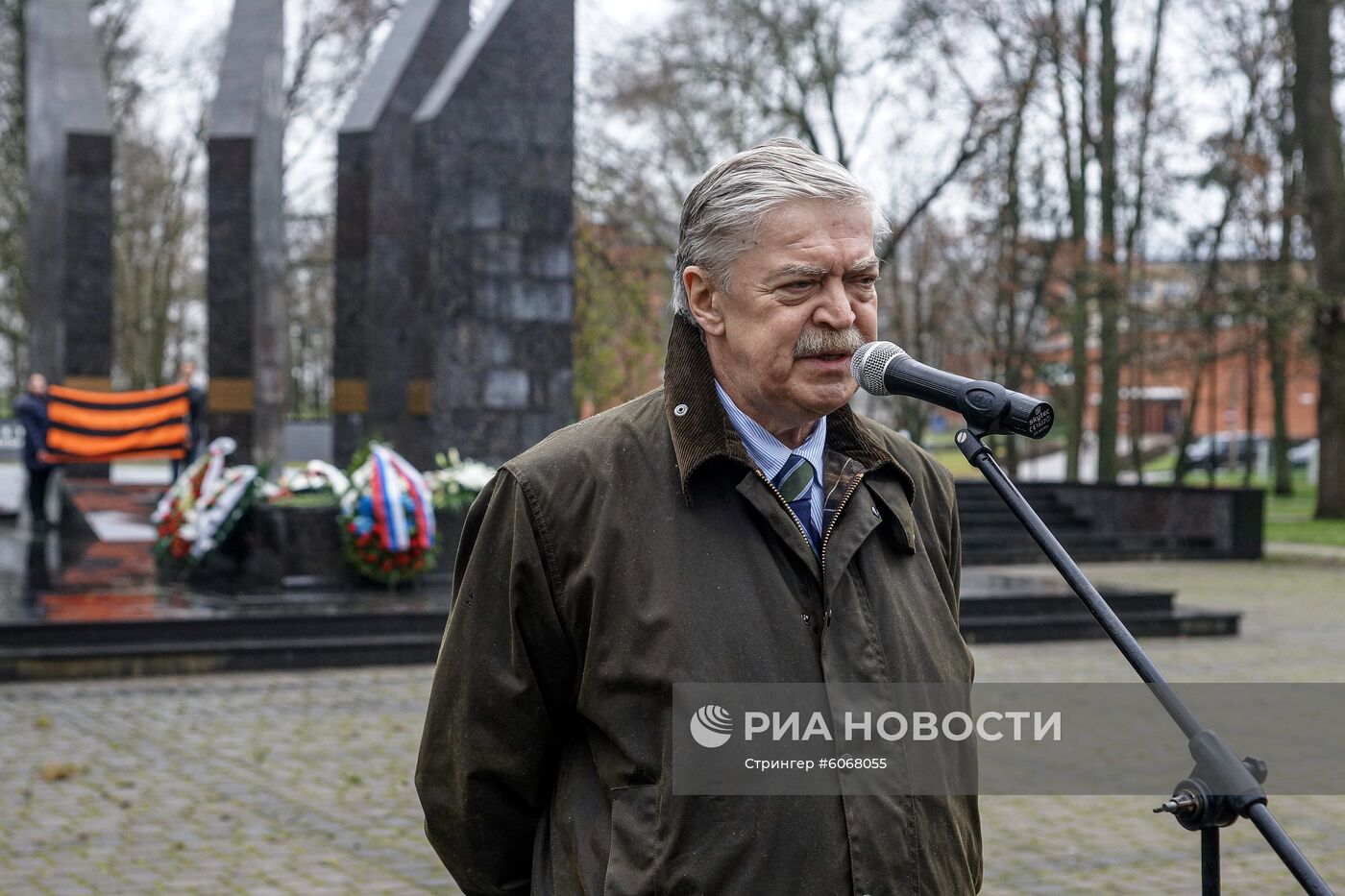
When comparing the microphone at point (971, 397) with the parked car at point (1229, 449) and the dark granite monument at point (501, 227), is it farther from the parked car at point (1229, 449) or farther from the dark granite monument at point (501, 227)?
the parked car at point (1229, 449)

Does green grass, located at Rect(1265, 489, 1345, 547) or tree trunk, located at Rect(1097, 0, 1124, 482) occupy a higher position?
tree trunk, located at Rect(1097, 0, 1124, 482)

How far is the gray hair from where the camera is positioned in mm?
2689

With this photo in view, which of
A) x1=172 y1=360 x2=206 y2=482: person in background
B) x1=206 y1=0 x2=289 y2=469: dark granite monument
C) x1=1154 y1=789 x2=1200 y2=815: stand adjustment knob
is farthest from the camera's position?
x1=172 y1=360 x2=206 y2=482: person in background

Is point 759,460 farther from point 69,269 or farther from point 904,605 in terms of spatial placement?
point 69,269

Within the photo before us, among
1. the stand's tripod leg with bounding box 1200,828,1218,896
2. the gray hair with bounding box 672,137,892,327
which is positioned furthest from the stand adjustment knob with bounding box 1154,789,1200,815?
the gray hair with bounding box 672,137,892,327

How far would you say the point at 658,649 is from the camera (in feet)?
8.52

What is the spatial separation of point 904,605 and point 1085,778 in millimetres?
6019

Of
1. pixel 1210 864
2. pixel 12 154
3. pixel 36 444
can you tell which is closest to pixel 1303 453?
pixel 12 154

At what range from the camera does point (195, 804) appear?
7.49 metres

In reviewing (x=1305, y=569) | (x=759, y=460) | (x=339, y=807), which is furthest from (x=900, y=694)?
(x=1305, y=569)

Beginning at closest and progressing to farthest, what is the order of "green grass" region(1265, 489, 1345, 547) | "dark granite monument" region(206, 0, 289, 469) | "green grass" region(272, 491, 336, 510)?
"green grass" region(272, 491, 336, 510), "dark granite monument" region(206, 0, 289, 469), "green grass" region(1265, 489, 1345, 547)

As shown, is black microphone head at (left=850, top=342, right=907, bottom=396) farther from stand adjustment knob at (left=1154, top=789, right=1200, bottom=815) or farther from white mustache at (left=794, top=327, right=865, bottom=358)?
stand adjustment knob at (left=1154, top=789, right=1200, bottom=815)

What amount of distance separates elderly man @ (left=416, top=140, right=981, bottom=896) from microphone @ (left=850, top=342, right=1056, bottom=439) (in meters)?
0.19

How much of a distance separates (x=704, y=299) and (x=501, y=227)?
13.1m
